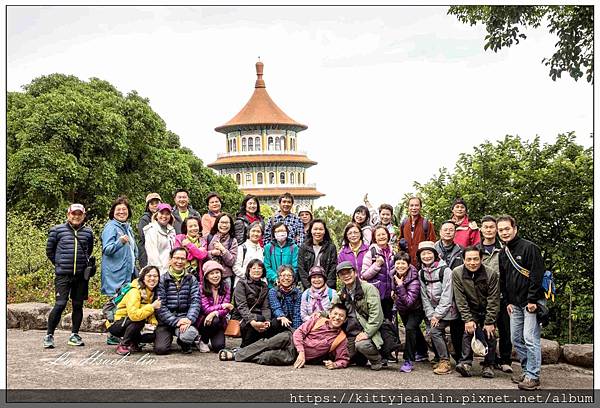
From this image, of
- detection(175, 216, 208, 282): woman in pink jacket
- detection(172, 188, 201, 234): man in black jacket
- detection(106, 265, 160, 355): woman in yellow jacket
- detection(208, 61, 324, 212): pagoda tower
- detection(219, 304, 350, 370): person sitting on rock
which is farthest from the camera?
detection(208, 61, 324, 212): pagoda tower

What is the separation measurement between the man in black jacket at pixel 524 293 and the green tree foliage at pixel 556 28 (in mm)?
3331

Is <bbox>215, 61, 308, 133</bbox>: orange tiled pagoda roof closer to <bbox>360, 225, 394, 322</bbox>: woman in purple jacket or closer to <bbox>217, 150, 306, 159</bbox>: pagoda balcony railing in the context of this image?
<bbox>217, 150, 306, 159</bbox>: pagoda balcony railing

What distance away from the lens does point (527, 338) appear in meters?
5.82

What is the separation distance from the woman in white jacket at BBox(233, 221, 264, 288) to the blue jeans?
8.42ft

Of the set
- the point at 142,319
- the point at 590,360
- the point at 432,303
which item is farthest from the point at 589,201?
the point at 142,319

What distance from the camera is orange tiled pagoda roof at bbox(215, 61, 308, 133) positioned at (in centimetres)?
4038

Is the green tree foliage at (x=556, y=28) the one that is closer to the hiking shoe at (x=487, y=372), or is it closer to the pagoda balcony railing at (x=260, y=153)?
the hiking shoe at (x=487, y=372)

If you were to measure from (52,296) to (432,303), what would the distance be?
5870 mm

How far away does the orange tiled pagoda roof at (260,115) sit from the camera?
4038 cm

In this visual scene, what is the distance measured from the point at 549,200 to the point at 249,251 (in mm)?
5779

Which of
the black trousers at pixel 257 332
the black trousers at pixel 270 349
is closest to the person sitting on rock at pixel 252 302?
the black trousers at pixel 257 332

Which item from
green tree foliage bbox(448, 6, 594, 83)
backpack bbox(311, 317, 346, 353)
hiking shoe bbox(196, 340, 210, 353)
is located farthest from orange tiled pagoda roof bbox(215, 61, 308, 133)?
backpack bbox(311, 317, 346, 353)

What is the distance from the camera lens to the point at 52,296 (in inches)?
403

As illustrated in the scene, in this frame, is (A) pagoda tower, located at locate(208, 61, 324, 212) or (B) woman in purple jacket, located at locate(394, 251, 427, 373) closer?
(B) woman in purple jacket, located at locate(394, 251, 427, 373)
